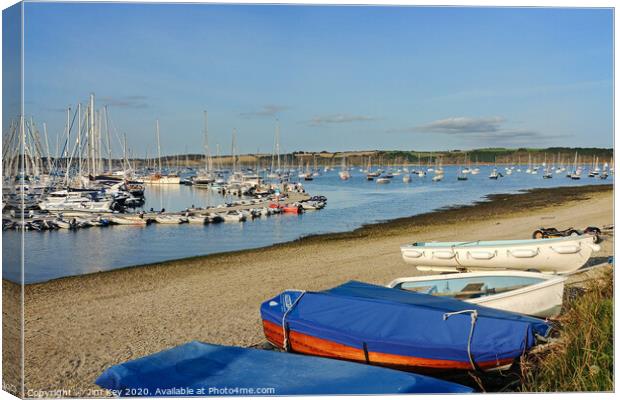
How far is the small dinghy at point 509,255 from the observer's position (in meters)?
8.94

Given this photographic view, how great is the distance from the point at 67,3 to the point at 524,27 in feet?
13.8

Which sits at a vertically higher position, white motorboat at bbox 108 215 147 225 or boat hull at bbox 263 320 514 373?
boat hull at bbox 263 320 514 373

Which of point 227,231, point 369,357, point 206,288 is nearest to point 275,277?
point 206,288

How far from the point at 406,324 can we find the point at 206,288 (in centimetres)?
526

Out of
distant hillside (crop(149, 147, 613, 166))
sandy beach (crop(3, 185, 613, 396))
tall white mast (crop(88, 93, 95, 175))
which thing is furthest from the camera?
distant hillside (crop(149, 147, 613, 166))

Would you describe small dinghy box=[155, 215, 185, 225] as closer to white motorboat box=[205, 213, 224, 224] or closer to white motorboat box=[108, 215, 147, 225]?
white motorboat box=[108, 215, 147, 225]

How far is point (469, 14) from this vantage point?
6121 mm

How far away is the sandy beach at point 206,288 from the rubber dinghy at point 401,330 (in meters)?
1.19

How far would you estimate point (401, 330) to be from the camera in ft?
19.1

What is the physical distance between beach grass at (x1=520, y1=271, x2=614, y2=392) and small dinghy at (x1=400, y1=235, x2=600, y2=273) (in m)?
3.56

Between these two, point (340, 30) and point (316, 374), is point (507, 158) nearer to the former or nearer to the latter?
point (340, 30)

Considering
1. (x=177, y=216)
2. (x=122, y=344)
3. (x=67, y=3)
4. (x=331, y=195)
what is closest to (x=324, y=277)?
(x=122, y=344)

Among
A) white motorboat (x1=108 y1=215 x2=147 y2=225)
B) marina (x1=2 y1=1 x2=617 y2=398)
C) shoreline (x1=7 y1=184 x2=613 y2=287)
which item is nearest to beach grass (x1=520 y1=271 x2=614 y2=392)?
marina (x1=2 y1=1 x2=617 y2=398)

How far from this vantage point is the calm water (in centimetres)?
1380
